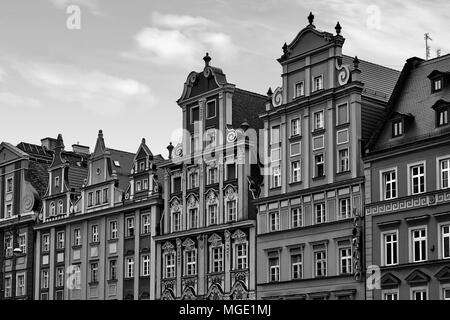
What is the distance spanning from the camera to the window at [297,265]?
51594 mm

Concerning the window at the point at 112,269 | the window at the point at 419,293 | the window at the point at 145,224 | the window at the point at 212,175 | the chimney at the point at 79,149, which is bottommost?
the window at the point at 419,293

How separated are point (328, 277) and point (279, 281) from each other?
11.8 ft

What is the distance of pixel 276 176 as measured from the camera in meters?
54.3

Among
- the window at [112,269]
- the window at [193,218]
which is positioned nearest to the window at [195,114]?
the window at [193,218]

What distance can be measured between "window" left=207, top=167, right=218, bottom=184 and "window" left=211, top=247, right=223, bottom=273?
4.16 m

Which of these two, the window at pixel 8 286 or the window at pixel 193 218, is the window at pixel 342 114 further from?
the window at pixel 8 286

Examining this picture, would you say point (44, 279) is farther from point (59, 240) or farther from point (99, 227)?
point (99, 227)

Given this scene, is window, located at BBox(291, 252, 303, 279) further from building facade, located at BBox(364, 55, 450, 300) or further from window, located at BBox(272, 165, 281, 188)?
building facade, located at BBox(364, 55, 450, 300)

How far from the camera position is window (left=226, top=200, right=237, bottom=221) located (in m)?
56.3

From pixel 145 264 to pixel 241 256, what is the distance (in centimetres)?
885

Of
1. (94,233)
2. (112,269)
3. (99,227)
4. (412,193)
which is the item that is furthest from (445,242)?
(94,233)

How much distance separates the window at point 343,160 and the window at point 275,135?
17.2 feet
